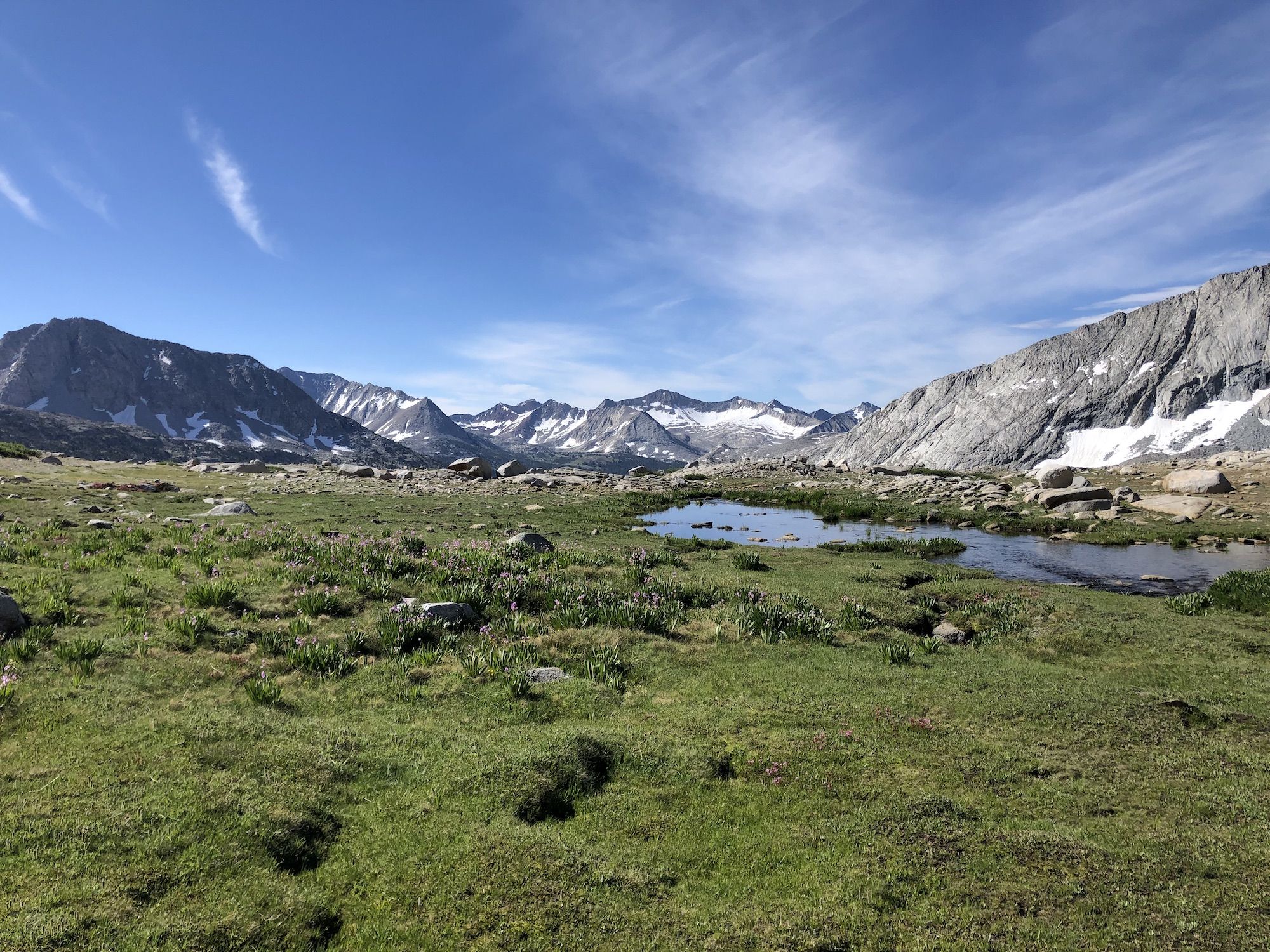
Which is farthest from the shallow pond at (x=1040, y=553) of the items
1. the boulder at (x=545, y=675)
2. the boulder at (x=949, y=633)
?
the boulder at (x=545, y=675)

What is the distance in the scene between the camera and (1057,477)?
51.1 metres

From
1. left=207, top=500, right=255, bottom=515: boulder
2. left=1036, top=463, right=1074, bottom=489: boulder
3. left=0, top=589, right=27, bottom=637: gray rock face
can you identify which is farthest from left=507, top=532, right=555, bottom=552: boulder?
left=1036, top=463, right=1074, bottom=489: boulder

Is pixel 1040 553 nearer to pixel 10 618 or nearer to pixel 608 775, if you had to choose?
pixel 608 775

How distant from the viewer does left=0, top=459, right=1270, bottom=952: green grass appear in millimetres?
5547

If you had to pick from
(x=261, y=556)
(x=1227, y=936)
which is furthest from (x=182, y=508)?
(x=1227, y=936)

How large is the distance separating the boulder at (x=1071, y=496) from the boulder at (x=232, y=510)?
49821 millimetres

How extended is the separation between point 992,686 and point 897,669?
5.53 feet

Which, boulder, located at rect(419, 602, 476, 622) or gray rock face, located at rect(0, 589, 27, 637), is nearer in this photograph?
gray rock face, located at rect(0, 589, 27, 637)

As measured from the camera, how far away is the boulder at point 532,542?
21.4 m

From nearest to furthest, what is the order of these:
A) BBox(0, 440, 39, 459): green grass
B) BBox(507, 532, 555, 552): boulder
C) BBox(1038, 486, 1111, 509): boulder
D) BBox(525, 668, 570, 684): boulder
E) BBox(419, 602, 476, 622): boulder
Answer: BBox(525, 668, 570, 684): boulder → BBox(419, 602, 476, 622): boulder → BBox(507, 532, 555, 552): boulder → BBox(1038, 486, 1111, 509): boulder → BBox(0, 440, 39, 459): green grass

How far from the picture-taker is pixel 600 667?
11.8 metres

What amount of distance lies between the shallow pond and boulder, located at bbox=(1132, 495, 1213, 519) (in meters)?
7.53

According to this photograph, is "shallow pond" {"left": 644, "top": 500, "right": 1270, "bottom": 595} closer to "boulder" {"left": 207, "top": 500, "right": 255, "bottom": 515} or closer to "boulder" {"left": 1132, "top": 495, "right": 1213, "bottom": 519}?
"boulder" {"left": 1132, "top": 495, "right": 1213, "bottom": 519}

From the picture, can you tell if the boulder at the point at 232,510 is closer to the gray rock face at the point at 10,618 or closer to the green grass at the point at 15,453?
the gray rock face at the point at 10,618
